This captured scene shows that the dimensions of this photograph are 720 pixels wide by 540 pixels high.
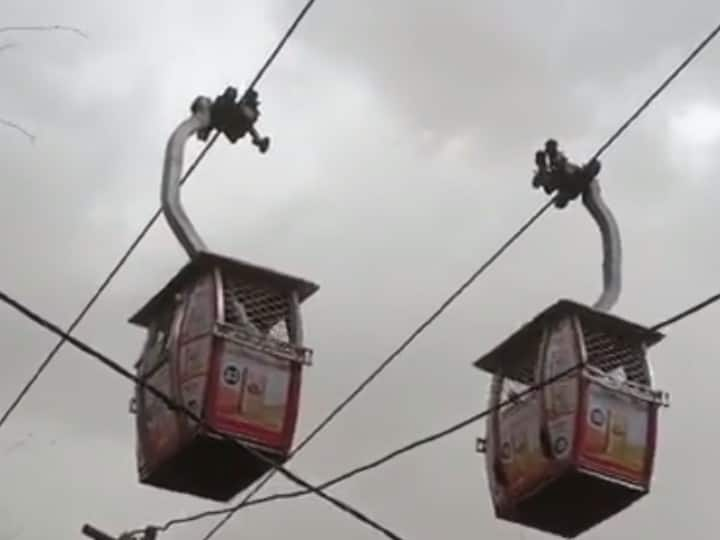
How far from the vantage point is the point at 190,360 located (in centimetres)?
780

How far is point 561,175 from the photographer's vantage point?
852 cm

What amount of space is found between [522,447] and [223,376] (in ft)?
4.45

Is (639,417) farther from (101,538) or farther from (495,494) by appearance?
(101,538)

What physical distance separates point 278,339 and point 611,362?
142 cm

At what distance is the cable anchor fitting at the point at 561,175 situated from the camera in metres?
8.52

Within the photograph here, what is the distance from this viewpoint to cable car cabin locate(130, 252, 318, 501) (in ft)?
25.1

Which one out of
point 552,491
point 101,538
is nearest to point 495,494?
point 552,491

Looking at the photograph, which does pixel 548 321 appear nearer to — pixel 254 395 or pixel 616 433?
pixel 616 433

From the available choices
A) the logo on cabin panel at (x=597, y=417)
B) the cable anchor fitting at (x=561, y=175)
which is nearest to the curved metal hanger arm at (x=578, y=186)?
the cable anchor fitting at (x=561, y=175)

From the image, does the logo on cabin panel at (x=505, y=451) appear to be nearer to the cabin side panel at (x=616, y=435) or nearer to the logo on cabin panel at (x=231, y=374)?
the cabin side panel at (x=616, y=435)

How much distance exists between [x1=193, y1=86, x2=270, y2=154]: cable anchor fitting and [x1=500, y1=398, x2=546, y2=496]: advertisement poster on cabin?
1.65 meters

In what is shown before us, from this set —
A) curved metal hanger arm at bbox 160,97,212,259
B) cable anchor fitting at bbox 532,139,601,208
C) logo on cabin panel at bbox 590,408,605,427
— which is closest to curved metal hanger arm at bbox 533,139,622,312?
cable anchor fitting at bbox 532,139,601,208

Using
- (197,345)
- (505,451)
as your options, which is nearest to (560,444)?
(505,451)

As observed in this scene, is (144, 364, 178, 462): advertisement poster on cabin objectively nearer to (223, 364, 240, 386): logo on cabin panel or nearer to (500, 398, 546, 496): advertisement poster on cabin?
(223, 364, 240, 386): logo on cabin panel
